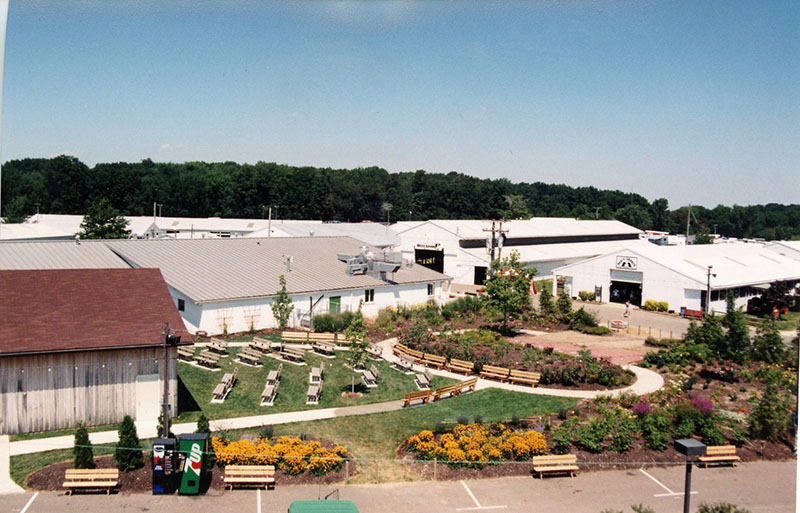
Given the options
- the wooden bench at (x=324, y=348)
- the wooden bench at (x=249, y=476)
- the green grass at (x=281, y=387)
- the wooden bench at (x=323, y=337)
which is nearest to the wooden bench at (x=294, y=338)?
the wooden bench at (x=323, y=337)

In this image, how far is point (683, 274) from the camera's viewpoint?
37500 mm

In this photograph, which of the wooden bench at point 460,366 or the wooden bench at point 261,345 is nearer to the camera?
the wooden bench at point 460,366

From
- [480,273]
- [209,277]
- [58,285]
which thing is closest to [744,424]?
[58,285]

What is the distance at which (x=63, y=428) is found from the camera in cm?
1606

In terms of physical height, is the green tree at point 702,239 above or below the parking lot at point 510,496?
above

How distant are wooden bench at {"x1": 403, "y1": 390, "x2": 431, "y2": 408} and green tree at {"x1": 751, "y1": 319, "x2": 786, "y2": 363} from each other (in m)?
13.1

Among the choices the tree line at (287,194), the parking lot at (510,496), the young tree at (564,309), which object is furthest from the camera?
the tree line at (287,194)

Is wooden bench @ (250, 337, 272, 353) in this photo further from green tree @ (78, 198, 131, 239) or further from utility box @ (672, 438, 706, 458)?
green tree @ (78, 198, 131, 239)

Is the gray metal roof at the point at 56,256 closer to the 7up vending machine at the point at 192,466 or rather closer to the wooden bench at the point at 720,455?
the 7up vending machine at the point at 192,466

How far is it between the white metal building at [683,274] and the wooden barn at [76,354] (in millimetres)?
28373

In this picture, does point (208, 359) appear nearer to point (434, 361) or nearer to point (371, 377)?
point (371, 377)

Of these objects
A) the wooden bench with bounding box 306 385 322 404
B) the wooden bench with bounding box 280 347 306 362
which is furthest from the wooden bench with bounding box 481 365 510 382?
the wooden bench with bounding box 280 347 306 362

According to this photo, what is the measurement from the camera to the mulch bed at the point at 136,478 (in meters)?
12.6

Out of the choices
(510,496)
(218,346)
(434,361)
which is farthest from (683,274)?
(510,496)
